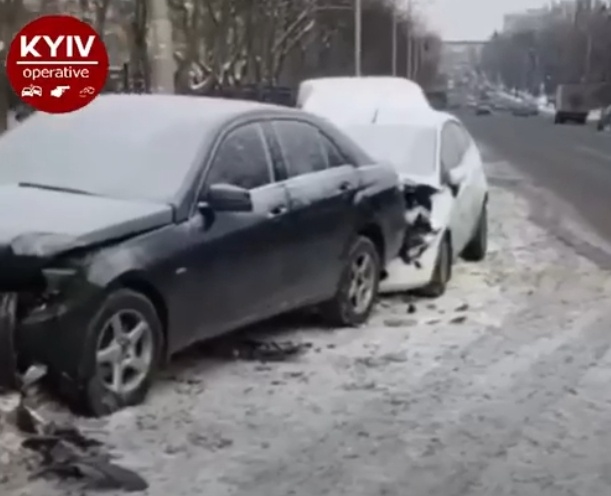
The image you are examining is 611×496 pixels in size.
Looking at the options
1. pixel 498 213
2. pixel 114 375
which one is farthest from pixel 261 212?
pixel 498 213

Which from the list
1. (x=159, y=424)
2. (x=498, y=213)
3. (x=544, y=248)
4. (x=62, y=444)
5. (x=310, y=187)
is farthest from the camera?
(x=498, y=213)

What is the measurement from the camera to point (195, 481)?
570 cm

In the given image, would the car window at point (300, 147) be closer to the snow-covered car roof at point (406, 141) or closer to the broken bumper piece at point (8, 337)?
the snow-covered car roof at point (406, 141)

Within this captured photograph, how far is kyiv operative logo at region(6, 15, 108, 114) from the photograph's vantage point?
7441 mm

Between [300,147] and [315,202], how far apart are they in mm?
406

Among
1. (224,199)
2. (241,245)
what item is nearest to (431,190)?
(241,245)

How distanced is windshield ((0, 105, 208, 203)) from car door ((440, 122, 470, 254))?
3.46m

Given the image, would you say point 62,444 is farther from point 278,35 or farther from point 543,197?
point 278,35

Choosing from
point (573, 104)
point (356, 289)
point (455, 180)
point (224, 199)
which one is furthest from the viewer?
point (573, 104)

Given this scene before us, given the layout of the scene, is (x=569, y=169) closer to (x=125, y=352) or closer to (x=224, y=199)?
(x=224, y=199)

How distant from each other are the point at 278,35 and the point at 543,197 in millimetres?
34799

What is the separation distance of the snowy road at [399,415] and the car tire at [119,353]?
101mm

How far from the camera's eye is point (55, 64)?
750cm

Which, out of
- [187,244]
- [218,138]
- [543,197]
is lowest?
[543,197]
